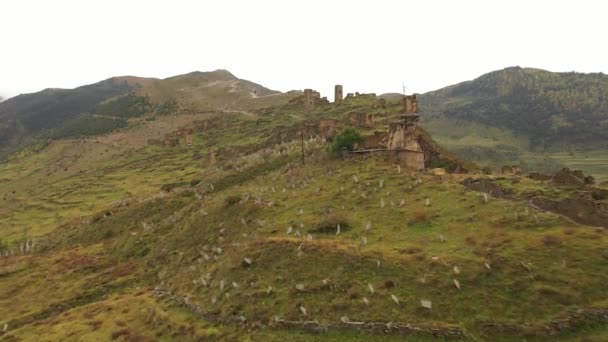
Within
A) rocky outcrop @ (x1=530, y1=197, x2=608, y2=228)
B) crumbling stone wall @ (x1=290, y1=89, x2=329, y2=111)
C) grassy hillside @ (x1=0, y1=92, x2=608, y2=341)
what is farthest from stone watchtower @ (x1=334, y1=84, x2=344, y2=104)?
rocky outcrop @ (x1=530, y1=197, x2=608, y2=228)

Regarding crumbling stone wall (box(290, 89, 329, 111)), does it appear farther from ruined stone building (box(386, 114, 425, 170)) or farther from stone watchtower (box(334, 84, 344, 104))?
ruined stone building (box(386, 114, 425, 170))

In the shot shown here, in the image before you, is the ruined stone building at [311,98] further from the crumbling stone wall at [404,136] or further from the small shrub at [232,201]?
the small shrub at [232,201]

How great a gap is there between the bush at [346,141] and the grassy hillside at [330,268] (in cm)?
180

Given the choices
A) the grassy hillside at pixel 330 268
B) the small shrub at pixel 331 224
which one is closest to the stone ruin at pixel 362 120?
the grassy hillside at pixel 330 268

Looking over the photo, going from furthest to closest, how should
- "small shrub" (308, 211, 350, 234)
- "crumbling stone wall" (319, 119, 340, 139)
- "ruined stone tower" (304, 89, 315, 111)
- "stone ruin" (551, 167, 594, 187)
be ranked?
1. "ruined stone tower" (304, 89, 315, 111)
2. "crumbling stone wall" (319, 119, 340, 139)
3. "small shrub" (308, 211, 350, 234)
4. "stone ruin" (551, 167, 594, 187)

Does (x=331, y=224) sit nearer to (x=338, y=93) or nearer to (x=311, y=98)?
(x=338, y=93)

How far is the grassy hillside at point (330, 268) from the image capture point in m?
30.7

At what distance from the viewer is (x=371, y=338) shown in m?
30.7

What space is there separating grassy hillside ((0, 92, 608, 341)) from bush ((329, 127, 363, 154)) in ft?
5.91

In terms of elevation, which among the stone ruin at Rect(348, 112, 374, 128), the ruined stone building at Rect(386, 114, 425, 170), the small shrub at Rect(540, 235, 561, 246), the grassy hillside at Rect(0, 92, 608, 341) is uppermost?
the stone ruin at Rect(348, 112, 374, 128)

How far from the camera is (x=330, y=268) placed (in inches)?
1501

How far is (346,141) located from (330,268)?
1379 inches

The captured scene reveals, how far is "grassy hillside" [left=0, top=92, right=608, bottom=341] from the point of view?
30.7 metres

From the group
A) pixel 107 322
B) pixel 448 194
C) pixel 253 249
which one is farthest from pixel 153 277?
pixel 448 194
